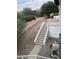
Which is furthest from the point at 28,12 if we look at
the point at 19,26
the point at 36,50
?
the point at 36,50

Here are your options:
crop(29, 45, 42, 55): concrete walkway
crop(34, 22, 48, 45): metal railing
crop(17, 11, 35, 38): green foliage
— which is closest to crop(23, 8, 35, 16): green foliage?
crop(17, 11, 35, 38): green foliage

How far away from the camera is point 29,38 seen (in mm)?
1668

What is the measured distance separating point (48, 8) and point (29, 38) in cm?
36

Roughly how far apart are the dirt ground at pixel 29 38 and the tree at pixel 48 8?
3.3 inches

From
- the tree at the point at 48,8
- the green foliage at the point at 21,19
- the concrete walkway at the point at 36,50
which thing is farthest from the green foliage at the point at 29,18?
the concrete walkway at the point at 36,50

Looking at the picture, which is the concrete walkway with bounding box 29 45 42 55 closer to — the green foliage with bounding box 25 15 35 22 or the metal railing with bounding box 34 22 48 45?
the metal railing with bounding box 34 22 48 45

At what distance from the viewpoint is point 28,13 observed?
1.67m

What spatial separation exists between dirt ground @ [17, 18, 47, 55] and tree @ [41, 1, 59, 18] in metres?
0.08

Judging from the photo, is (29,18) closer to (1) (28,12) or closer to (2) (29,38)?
(1) (28,12)
